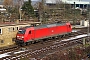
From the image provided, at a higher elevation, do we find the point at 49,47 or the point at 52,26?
the point at 52,26

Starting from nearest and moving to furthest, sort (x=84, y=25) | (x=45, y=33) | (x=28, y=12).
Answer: (x=45, y=33) → (x=84, y=25) → (x=28, y=12)

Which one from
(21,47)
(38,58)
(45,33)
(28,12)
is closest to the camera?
(38,58)

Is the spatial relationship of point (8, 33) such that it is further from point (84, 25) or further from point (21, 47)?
point (84, 25)

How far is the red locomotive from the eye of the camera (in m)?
27.7

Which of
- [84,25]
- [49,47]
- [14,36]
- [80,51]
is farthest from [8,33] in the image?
[84,25]

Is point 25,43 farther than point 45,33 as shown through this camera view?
No

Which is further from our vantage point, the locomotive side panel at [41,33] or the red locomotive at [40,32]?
the locomotive side panel at [41,33]

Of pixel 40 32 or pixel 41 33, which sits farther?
pixel 41 33

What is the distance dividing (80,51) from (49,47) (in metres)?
5.87

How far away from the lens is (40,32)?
3041 centimetres

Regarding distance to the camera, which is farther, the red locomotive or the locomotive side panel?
the locomotive side panel

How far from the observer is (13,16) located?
5578 centimetres

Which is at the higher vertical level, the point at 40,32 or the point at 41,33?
the point at 40,32

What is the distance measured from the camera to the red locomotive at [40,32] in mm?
27733
